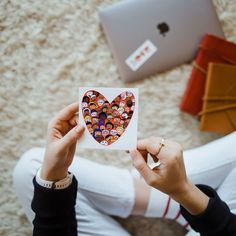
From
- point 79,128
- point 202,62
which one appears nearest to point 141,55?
point 202,62

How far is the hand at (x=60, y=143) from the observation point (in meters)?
0.69

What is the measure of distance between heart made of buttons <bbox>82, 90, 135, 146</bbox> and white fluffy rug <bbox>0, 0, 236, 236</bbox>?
541mm

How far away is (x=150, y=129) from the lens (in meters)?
1.28

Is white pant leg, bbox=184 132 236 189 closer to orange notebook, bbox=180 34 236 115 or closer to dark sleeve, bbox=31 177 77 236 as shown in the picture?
orange notebook, bbox=180 34 236 115

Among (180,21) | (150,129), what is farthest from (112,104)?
(180,21)

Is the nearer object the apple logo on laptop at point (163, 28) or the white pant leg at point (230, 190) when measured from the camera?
the white pant leg at point (230, 190)

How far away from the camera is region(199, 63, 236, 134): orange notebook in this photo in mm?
1217

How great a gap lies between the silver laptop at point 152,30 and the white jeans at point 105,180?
426 mm

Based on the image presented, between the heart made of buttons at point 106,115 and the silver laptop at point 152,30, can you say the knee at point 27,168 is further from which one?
the silver laptop at point 152,30

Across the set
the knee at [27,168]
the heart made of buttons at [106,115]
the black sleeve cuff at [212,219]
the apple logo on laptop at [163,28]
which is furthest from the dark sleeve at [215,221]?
the apple logo on laptop at [163,28]

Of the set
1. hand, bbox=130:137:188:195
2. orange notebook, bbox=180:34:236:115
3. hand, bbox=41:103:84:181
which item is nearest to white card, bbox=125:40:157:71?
orange notebook, bbox=180:34:236:115

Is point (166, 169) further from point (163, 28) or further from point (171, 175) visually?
point (163, 28)

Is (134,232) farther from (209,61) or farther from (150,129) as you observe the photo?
(209,61)

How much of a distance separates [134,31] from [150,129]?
1.28 ft
